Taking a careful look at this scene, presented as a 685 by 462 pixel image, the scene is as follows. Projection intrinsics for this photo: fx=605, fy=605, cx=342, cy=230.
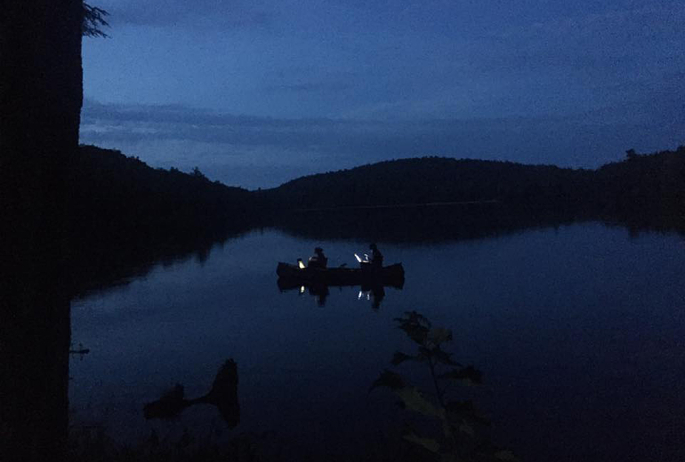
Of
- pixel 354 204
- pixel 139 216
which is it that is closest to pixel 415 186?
pixel 354 204

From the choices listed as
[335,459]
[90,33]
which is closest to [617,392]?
[335,459]

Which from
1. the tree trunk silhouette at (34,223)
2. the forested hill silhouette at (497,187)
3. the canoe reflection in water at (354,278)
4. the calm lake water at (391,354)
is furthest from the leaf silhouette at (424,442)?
the forested hill silhouette at (497,187)

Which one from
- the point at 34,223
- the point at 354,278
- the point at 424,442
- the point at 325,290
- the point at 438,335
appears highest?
the point at 34,223

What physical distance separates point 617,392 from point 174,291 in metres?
25.9

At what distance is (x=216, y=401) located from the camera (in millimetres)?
12719

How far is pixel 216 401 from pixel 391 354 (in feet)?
20.5

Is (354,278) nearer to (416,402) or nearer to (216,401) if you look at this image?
(216,401)

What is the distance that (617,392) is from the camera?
14.1 metres

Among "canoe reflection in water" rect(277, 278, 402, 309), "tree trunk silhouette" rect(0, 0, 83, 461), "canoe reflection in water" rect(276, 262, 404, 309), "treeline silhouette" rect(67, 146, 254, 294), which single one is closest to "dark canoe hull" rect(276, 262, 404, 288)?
"canoe reflection in water" rect(276, 262, 404, 309)

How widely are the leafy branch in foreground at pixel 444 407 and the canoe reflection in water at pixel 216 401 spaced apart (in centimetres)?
1083

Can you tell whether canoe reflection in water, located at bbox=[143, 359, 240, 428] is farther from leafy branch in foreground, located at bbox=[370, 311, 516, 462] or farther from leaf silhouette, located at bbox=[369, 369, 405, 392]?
leaf silhouette, located at bbox=[369, 369, 405, 392]

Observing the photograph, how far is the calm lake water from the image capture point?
453 inches

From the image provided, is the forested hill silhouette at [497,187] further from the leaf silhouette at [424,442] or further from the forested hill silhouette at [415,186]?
the leaf silhouette at [424,442]

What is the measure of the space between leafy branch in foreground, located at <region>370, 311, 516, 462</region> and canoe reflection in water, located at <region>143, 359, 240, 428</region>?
35.5 ft
